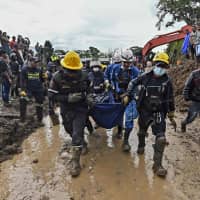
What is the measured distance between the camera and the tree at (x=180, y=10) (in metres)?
28.4

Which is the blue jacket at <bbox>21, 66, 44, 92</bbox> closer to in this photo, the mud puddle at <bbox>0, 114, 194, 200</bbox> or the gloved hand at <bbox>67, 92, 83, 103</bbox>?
the mud puddle at <bbox>0, 114, 194, 200</bbox>

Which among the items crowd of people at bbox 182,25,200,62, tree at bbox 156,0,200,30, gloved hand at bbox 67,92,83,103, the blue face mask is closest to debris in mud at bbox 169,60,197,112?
crowd of people at bbox 182,25,200,62

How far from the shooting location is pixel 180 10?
2888 cm

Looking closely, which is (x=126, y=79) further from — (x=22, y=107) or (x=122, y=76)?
(x=22, y=107)

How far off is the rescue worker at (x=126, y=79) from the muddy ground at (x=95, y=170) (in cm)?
42

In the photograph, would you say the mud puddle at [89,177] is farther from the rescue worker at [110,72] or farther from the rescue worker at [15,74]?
the rescue worker at [15,74]

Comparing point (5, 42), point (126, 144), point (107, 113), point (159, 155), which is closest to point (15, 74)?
point (5, 42)

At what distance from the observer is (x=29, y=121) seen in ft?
29.7

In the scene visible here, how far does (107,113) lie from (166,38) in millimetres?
10861

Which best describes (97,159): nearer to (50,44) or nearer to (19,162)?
(19,162)

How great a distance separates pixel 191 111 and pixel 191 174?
6.64ft

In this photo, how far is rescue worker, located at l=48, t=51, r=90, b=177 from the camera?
18.7 feet

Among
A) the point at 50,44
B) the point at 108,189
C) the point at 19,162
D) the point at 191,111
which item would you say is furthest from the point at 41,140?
the point at 50,44

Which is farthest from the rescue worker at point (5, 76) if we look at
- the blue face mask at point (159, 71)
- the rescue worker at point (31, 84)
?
the blue face mask at point (159, 71)
